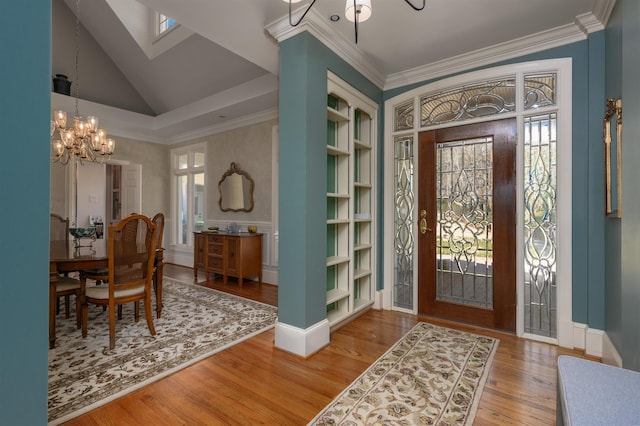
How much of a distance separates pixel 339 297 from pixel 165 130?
4910 millimetres

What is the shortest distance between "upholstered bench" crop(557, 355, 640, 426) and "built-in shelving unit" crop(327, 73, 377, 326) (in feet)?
6.01

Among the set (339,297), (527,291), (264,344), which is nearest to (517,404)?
(527,291)

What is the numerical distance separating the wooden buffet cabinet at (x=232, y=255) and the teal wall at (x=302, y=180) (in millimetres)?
2025

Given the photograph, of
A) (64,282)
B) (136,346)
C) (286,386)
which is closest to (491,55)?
(286,386)

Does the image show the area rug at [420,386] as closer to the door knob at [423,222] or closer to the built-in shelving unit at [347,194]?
the built-in shelving unit at [347,194]

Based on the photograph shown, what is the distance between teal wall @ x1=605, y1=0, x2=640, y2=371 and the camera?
1.57 metres

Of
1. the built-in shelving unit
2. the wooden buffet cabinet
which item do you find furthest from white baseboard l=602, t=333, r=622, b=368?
the wooden buffet cabinet

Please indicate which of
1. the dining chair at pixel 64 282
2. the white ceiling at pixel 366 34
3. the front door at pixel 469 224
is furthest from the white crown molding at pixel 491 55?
the dining chair at pixel 64 282

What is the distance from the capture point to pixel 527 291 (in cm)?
277

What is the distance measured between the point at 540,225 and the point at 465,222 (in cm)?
61

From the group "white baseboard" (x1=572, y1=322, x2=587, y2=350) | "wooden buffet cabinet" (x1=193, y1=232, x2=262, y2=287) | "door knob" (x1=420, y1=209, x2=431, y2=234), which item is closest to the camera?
"white baseboard" (x1=572, y1=322, x2=587, y2=350)

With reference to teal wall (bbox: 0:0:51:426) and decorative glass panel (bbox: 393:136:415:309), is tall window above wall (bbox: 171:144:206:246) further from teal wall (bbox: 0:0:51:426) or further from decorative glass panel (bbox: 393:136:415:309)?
teal wall (bbox: 0:0:51:426)

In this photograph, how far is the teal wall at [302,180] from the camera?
2.39 metres

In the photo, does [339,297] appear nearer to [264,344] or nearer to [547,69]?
[264,344]
